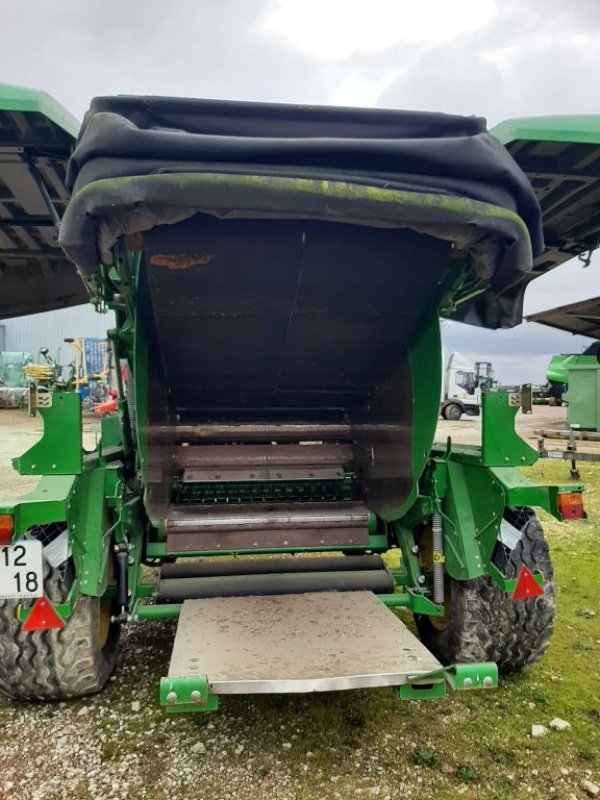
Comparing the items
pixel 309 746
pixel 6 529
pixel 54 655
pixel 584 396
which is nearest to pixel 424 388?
pixel 309 746

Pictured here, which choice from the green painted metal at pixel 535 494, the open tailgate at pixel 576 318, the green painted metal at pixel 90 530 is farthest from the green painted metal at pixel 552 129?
the open tailgate at pixel 576 318

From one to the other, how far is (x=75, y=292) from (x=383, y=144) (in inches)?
152

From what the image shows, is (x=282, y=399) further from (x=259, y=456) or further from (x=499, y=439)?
(x=499, y=439)

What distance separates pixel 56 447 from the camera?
2846 millimetres

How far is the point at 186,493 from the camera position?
4.18 m

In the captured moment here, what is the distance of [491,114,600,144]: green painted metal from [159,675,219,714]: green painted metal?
2492 millimetres

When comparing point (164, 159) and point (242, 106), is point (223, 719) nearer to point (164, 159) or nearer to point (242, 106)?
point (164, 159)

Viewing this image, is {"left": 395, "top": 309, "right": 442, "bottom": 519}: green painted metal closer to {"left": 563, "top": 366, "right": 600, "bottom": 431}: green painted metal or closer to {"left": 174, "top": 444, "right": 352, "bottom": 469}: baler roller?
{"left": 174, "top": 444, "right": 352, "bottom": 469}: baler roller

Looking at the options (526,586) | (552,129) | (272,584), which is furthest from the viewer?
(272,584)

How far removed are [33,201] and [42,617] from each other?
231 cm

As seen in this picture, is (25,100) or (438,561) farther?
(438,561)

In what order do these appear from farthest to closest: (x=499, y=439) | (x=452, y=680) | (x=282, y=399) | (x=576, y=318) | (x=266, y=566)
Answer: (x=576, y=318) → (x=282, y=399) → (x=266, y=566) → (x=499, y=439) → (x=452, y=680)

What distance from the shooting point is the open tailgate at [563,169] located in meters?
2.72

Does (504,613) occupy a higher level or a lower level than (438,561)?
lower
